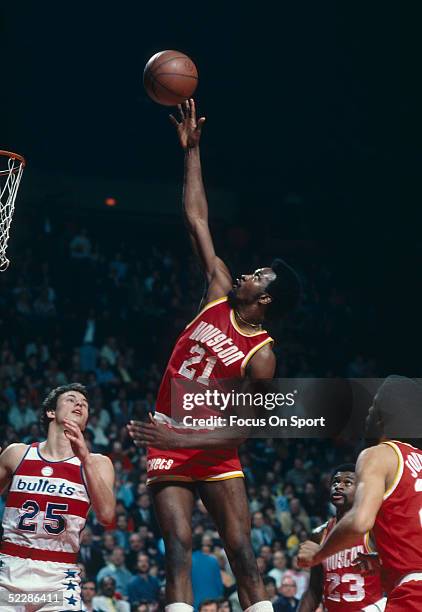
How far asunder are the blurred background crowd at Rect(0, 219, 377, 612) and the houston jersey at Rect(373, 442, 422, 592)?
514 cm

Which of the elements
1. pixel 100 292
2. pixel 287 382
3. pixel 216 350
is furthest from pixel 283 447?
pixel 216 350

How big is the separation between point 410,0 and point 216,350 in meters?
12.7

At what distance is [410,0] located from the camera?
1695cm

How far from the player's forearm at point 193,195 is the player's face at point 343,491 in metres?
2.25

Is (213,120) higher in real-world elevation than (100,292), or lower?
higher

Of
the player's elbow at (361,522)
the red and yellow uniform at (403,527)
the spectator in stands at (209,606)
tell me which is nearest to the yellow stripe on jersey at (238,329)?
the red and yellow uniform at (403,527)

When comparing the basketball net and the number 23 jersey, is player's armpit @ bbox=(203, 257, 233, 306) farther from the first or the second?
the basketball net

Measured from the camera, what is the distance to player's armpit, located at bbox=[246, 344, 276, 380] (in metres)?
6.09

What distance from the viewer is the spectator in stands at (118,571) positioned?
11.1 meters

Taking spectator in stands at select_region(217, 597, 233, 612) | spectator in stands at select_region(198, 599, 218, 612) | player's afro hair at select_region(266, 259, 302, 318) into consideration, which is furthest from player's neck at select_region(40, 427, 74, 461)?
spectator in stands at select_region(217, 597, 233, 612)

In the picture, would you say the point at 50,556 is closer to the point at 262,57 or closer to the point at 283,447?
the point at 283,447

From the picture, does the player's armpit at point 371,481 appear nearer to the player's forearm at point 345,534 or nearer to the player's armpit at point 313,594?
the player's forearm at point 345,534

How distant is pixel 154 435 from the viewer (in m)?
5.67

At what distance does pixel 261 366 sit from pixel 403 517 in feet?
5.28
